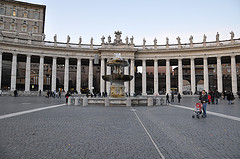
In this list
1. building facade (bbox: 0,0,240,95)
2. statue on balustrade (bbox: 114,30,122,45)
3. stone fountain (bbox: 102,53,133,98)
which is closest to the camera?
stone fountain (bbox: 102,53,133,98)

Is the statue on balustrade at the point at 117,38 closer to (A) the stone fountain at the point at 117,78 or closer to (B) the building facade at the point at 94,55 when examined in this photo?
(B) the building facade at the point at 94,55

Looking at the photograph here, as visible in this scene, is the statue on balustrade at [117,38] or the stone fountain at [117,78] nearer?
the stone fountain at [117,78]

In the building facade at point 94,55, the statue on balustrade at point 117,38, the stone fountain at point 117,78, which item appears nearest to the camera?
the stone fountain at point 117,78

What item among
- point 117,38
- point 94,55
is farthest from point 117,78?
point 117,38

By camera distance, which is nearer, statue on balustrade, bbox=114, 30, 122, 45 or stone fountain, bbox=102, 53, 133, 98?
stone fountain, bbox=102, 53, 133, 98

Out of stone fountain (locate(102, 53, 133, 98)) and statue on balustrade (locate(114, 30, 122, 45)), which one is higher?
statue on balustrade (locate(114, 30, 122, 45))

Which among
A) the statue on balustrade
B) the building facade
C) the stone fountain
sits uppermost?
the statue on balustrade

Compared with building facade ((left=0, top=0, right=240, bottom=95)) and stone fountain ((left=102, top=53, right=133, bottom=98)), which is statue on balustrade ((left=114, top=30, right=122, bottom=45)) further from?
stone fountain ((left=102, top=53, right=133, bottom=98))

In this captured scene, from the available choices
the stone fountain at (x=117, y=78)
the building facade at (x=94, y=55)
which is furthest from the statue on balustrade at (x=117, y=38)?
the stone fountain at (x=117, y=78)

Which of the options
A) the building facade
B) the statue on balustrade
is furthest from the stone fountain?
the statue on balustrade

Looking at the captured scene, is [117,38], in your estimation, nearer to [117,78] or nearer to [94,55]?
[94,55]

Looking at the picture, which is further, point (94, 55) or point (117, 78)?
point (94, 55)

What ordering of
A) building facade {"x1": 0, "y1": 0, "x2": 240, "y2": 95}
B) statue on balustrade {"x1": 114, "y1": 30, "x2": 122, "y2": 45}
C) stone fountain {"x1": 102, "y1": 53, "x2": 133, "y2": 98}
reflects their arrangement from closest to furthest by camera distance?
stone fountain {"x1": 102, "y1": 53, "x2": 133, "y2": 98}, building facade {"x1": 0, "y1": 0, "x2": 240, "y2": 95}, statue on balustrade {"x1": 114, "y1": 30, "x2": 122, "y2": 45}

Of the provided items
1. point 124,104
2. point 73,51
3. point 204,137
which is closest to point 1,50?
point 73,51
